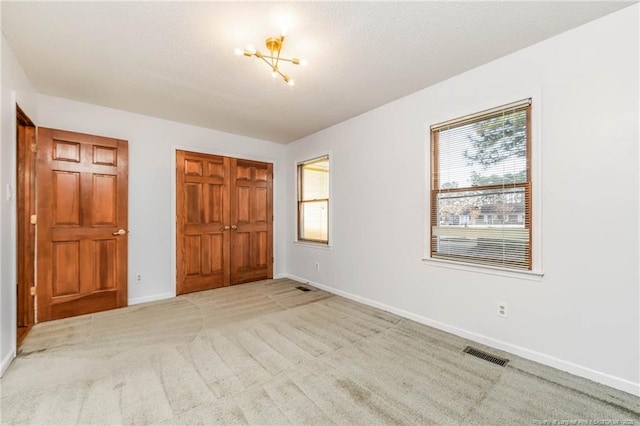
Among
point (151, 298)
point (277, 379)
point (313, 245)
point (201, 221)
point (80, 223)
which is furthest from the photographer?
point (313, 245)

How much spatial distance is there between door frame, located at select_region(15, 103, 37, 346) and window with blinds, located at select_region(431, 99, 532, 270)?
4.27 meters

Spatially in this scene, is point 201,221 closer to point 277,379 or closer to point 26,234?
point 26,234

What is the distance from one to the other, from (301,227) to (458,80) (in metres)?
3.33

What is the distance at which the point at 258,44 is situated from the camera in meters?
2.33

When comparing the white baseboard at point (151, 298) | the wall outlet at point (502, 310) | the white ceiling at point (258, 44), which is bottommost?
the white baseboard at point (151, 298)

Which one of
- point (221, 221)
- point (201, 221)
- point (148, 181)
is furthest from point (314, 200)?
point (148, 181)

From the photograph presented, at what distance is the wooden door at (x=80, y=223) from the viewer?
127 inches

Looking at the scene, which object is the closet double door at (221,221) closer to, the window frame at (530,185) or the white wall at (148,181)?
the white wall at (148,181)

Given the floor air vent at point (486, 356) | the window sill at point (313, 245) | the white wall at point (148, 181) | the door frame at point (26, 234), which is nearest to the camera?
the floor air vent at point (486, 356)

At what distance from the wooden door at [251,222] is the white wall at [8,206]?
2.60m

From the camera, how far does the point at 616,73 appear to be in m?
2.01

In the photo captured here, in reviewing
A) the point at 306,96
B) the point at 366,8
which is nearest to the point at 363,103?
the point at 306,96

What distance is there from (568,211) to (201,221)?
438 cm

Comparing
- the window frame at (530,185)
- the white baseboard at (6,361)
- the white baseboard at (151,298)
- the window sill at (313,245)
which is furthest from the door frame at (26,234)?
the window frame at (530,185)
